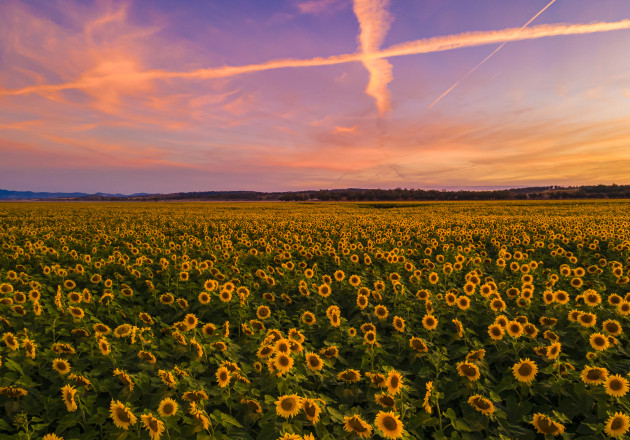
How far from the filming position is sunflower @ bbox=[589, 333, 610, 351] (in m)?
4.28

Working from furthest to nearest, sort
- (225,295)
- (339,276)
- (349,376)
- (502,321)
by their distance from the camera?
(339,276) < (225,295) < (502,321) < (349,376)

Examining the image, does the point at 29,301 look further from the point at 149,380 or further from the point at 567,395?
the point at 567,395

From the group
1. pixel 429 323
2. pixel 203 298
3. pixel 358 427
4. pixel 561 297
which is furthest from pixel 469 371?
pixel 203 298

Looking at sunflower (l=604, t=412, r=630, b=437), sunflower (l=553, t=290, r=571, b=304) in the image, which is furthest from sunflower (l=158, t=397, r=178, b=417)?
sunflower (l=553, t=290, r=571, b=304)

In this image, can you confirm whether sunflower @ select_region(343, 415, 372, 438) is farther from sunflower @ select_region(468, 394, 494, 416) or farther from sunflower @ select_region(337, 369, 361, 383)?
sunflower @ select_region(468, 394, 494, 416)

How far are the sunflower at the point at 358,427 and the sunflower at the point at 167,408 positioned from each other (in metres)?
1.49

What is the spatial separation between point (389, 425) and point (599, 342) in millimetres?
3562

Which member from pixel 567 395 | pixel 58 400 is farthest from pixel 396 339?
pixel 58 400

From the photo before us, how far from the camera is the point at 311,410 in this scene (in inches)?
112

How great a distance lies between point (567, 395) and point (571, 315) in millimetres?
2068

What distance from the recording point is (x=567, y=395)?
144 inches

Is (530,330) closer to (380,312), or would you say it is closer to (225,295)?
(380,312)

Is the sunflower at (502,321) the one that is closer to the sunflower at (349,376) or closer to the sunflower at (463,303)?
the sunflower at (463,303)

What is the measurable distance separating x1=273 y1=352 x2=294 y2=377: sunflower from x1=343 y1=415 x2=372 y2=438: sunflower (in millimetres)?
785
